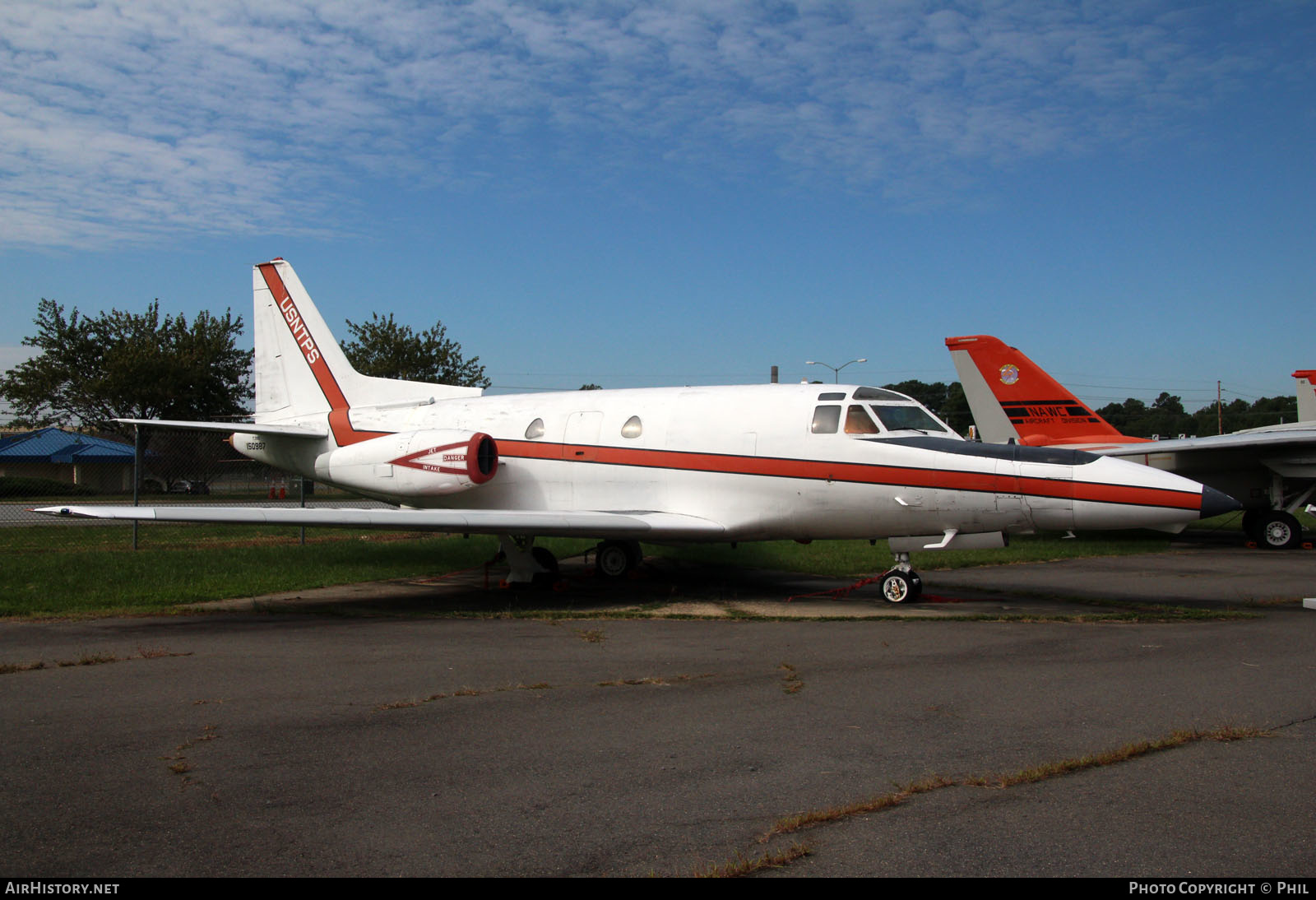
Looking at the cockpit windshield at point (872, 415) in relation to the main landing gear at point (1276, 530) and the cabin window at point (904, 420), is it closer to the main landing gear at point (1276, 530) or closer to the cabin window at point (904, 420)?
the cabin window at point (904, 420)

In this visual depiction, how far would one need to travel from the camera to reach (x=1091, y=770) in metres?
4.58

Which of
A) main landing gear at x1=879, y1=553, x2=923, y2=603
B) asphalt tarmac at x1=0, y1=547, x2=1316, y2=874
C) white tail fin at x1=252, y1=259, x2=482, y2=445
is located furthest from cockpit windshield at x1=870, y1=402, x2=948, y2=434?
white tail fin at x1=252, y1=259, x2=482, y2=445

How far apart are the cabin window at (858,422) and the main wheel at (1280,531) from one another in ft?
44.0

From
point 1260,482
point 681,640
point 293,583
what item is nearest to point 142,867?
point 681,640

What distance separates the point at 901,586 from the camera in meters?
11.2

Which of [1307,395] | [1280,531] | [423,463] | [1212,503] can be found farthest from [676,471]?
[1307,395]

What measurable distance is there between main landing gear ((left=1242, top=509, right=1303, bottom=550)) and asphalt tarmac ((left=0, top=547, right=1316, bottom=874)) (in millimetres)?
11560

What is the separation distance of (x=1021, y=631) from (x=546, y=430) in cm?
724

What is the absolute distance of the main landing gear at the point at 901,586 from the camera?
36.7ft

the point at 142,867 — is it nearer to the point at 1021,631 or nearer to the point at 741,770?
the point at 741,770

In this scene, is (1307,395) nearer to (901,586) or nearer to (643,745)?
(901,586)

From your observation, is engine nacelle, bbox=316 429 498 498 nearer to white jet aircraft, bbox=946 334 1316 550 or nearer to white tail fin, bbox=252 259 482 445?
white tail fin, bbox=252 259 482 445

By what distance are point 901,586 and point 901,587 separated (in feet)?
0.07

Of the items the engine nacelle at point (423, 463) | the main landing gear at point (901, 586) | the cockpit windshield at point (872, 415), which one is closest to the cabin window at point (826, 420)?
the cockpit windshield at point (872, 415)
